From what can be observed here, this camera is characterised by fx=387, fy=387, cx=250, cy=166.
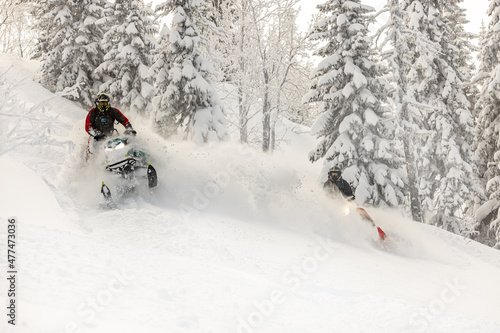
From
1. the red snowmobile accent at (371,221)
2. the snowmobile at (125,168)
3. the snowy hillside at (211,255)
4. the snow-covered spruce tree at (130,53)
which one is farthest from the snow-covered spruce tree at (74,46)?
the red snowmobile accent at (371,221)

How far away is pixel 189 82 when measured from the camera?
19.4 metres

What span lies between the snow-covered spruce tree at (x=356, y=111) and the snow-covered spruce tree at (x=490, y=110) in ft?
25.4

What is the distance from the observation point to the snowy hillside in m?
4.27

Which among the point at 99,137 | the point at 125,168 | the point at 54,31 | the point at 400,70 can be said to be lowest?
the point at 125,168

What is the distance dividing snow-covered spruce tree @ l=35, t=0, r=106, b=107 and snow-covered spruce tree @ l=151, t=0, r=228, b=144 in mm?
10296

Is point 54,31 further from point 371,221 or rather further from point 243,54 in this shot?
point 371,221

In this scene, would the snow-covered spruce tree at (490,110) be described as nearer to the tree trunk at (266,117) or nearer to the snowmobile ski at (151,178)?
the tree trunk at (266,117)

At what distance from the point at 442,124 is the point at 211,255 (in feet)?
67.9

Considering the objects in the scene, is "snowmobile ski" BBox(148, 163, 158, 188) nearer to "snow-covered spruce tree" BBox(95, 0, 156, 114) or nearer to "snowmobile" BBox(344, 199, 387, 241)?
"snowmobile" BBox(344, 199, 387, 241)

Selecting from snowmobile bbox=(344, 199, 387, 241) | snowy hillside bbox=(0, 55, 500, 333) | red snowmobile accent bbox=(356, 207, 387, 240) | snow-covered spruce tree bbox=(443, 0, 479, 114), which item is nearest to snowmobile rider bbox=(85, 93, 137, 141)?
snowy hillside bbox=(0, 55, 500, 333)

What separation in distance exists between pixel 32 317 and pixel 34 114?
396 cm

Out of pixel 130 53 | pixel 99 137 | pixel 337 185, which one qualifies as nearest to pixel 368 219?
pixel 337 185

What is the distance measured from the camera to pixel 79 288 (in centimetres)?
431

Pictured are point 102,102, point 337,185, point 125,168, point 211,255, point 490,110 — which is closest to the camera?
point 211,255
